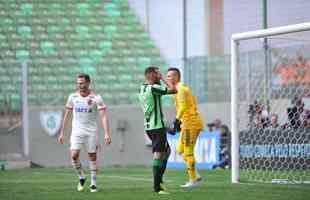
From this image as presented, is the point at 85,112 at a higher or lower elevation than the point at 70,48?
lower

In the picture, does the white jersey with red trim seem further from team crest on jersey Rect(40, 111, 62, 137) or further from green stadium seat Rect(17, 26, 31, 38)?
Result: green stadium seat Rect(17, 26, 31, 38)

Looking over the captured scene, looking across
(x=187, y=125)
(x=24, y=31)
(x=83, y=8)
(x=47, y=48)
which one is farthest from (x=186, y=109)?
(x=83, y=8)

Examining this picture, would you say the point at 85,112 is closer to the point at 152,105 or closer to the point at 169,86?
the point at 152,105

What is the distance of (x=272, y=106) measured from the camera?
61.2 feet

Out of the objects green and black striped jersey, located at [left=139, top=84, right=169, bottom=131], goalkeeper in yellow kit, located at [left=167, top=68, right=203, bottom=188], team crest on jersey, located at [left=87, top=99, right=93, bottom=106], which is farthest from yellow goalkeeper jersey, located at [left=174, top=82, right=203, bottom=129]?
team crest on jersey, located at [left=87, top=99, right=93, bottom=106]

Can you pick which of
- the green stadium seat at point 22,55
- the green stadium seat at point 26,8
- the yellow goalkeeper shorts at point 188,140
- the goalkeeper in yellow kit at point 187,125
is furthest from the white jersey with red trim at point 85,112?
the green stadium seat at point 26,8

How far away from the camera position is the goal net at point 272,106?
51.8 feet

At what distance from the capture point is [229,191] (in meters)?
13.1

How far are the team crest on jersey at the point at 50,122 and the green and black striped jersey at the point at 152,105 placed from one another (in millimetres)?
13223

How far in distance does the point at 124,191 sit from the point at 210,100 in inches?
475

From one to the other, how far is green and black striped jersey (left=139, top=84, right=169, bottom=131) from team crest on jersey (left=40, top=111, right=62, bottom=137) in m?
13.2

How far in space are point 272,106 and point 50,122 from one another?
952cm

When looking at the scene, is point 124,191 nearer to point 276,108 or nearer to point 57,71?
point 276,108

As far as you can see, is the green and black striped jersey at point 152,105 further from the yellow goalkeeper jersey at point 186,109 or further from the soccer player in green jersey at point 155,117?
the yellow goalkeeper jersey at point 186,109
